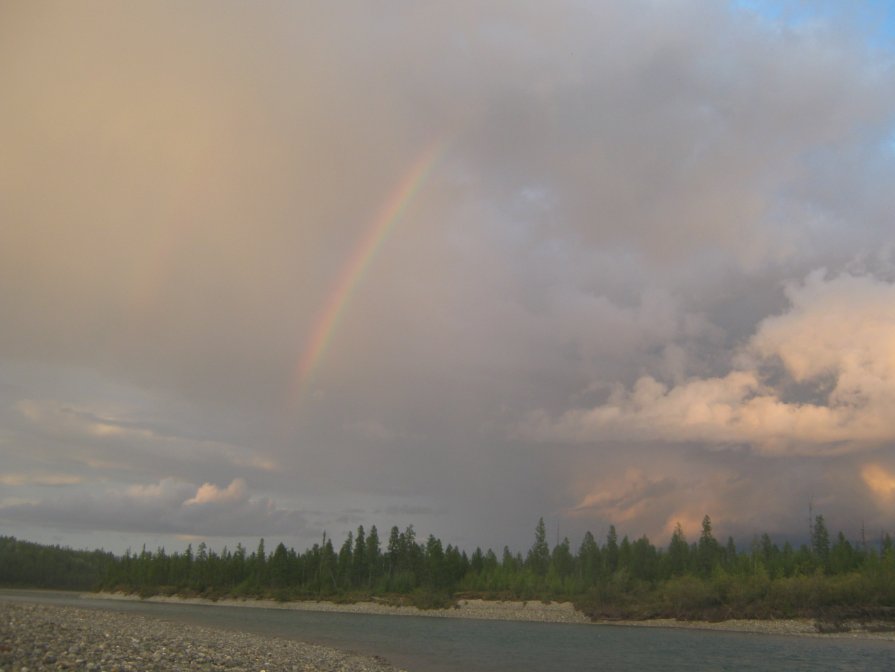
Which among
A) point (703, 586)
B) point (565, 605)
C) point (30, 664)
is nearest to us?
point (30, 664)

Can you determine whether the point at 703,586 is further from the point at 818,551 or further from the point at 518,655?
the point at 518,655

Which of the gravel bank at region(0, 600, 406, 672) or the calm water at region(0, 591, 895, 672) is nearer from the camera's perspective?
the gravel bank at region(0, 600, 406, 672)

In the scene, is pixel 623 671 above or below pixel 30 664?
below

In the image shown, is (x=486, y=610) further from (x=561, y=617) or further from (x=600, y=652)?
(x=600, y=652)

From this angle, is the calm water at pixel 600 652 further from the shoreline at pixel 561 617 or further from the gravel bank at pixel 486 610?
the gravel bank at pixel 486 610

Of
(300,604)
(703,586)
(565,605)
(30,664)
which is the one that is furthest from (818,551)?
(30,664)

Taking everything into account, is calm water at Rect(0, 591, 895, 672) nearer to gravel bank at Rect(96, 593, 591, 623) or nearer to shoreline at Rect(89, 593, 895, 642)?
shoreline at Rect(89, 593, 895, 642)

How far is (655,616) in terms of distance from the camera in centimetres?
14688

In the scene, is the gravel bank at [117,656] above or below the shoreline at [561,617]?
above

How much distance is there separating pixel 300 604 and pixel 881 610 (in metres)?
145

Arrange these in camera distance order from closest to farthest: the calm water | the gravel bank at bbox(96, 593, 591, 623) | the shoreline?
the calm water < the shoreline < the gravel bank at bbox(96, 593, 591, 623)

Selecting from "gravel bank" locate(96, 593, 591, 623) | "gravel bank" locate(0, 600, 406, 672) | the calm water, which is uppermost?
"gravel bank" locate(0, 600, 406, 672)

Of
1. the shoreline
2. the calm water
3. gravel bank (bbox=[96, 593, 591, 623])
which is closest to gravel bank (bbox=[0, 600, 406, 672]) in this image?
the calm water

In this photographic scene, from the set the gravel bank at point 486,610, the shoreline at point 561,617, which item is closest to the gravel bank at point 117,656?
the shoreline at point 561,617
